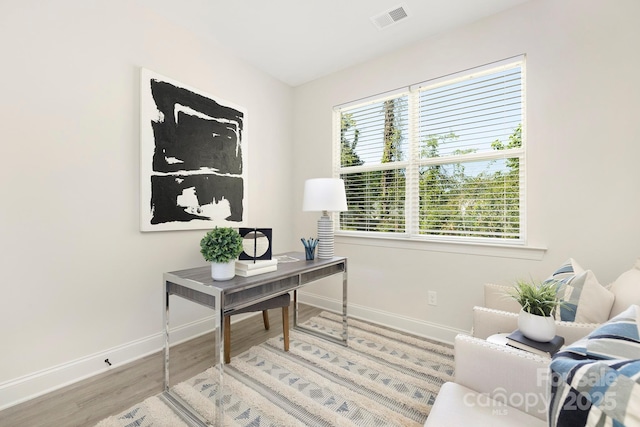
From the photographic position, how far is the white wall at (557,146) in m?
1.81

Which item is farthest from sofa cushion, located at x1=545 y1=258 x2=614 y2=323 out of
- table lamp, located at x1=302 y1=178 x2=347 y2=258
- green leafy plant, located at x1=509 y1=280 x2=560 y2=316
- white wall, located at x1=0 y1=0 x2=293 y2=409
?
white wall, located at x1=0 y1=0 x2=293 y2=409

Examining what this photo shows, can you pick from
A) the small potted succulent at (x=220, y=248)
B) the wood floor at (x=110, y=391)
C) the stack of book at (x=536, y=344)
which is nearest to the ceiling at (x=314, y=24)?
the small potted succulent at (x=220, y=248)

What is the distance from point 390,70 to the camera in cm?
278

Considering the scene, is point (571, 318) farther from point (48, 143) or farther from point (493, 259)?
point (48, 143)

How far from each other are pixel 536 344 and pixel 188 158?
8.47ft

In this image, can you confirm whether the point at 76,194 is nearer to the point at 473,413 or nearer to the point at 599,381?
the point at 473,413

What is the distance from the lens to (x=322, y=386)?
1812 millimetres

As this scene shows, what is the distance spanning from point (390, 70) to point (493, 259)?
1.99 m

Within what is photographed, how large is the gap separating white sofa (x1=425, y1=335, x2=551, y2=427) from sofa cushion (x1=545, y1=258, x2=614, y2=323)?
19.4 inches

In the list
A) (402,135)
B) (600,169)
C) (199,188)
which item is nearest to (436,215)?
(402,135)

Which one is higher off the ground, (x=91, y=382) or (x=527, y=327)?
(x=527, y=327)

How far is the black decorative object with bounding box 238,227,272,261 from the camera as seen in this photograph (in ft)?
5.97

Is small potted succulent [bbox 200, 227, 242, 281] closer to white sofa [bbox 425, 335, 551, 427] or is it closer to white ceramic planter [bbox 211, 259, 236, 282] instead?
white ceramic planter [bbox 211, 259, 236, 282]

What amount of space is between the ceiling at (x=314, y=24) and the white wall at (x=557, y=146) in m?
0.17
